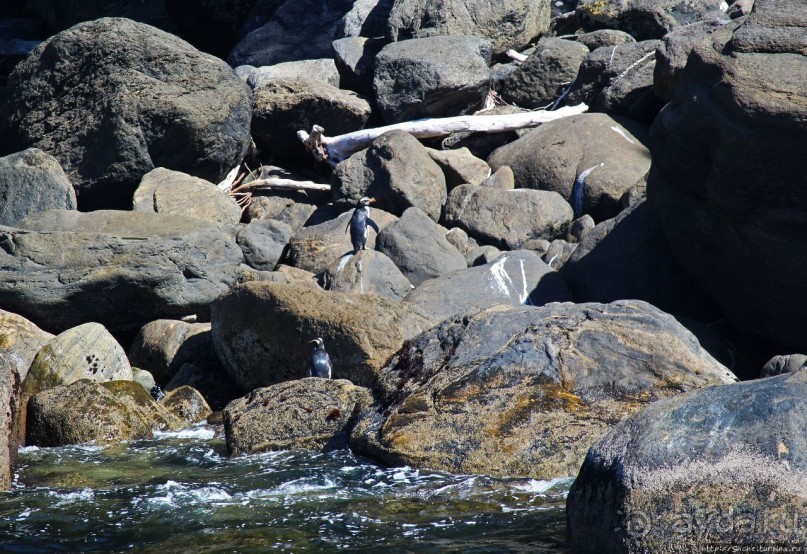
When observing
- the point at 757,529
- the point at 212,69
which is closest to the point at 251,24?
the point at 212,69

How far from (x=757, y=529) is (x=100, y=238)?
8.68 meters

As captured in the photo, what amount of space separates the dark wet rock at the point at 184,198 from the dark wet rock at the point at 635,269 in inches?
198

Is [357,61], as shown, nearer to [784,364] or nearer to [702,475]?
[784,364]

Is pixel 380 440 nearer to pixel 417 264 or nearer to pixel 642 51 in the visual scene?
pixel 417 264

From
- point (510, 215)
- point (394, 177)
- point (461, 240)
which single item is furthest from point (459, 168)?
point (461, 240)

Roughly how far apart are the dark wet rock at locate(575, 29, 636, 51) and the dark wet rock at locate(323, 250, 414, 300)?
276 inches

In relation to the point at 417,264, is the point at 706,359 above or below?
above

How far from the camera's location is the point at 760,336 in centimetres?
903

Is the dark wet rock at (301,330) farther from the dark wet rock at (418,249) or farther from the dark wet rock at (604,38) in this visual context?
the dark wet rock at (604,38)

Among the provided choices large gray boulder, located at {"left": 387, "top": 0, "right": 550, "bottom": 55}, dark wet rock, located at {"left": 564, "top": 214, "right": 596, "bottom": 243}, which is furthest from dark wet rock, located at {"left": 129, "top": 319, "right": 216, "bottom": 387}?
large gray boulder, located at {"left": 387, "top": 0, "right": 550, "bottom": 55}

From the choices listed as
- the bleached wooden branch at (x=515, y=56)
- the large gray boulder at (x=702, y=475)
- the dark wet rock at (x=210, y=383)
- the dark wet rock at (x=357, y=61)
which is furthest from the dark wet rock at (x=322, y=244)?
the large gray boulder at (x=702, y=475)

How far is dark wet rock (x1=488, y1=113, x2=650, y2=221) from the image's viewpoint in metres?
12.7

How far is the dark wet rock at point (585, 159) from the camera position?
41.8 feet

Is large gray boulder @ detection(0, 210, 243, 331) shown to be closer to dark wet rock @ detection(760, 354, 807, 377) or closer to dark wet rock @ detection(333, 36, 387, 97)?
dark wet rock @ detection(333, 36, 387, 97)
